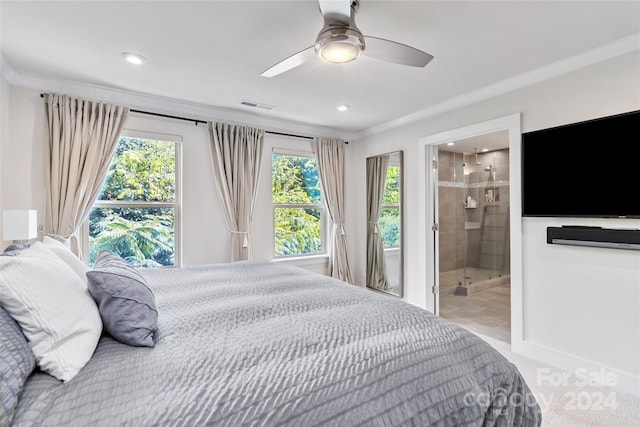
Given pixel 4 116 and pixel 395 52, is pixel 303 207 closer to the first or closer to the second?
pixel 395 52

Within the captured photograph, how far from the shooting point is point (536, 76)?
8.46 feet

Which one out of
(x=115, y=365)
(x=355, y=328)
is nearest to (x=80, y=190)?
(x=115, y=365)

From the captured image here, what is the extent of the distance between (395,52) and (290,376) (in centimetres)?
175

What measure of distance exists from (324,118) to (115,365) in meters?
3.52

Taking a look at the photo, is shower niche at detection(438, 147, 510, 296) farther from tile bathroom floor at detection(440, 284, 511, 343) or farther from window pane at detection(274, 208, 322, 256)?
window pane at detection(274, 208, 322, 256)

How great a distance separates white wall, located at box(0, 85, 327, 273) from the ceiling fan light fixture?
2.36 meters

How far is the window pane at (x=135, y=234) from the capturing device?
3.09 meters

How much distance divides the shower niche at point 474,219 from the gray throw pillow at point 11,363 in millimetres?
4940

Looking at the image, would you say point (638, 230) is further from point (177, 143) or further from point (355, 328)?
point (177, 143)

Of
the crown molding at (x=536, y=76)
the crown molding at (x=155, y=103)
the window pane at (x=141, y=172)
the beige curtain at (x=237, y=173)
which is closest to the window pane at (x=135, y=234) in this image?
the window pane at (x=141, y=172)

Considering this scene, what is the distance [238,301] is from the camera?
5.47 ft

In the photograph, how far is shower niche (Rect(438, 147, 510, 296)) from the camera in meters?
5.01

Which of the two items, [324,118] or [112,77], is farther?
[324,118]

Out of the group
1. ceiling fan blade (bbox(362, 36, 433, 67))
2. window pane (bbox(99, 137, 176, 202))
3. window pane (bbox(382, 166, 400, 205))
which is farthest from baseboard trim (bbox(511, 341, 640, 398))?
window pane (bbox(99, 137, 176, 202))
